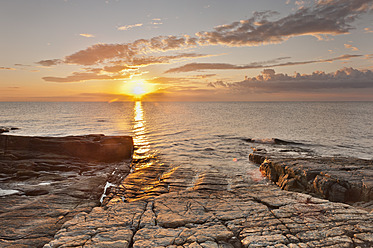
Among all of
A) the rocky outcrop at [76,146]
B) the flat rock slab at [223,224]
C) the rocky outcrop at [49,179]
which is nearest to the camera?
the flat rock slab at [223,224]

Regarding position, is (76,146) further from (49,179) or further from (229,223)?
(229,223)

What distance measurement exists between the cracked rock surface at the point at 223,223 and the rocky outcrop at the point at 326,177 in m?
2.67

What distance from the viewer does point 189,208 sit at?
7941mm

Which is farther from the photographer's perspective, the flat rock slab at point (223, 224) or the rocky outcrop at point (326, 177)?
the rocky outcrop at point (326, 177)

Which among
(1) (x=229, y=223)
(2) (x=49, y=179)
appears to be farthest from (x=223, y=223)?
(2) (x=49, y=179)

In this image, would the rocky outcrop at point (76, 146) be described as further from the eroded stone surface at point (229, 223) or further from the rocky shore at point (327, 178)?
the rocky shore at point (327, 178)

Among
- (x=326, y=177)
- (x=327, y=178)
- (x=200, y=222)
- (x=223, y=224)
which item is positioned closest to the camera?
(x=223, y=224)

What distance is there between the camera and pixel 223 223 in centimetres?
678

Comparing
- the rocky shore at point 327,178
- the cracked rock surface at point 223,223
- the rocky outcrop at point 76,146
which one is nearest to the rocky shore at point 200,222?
the cracked rock surface at point 223,223

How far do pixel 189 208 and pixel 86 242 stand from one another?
348cm

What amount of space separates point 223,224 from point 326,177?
7.29 m

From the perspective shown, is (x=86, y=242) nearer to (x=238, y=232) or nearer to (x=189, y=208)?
(x=189, y=208)

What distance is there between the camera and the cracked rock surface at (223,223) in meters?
5.82

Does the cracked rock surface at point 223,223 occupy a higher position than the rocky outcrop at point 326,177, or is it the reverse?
the cracked rock surface at point 223,223
